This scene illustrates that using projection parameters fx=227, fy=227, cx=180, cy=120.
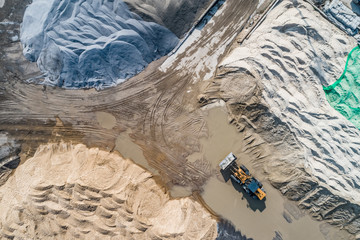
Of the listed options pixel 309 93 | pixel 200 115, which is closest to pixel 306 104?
pixel 309 93

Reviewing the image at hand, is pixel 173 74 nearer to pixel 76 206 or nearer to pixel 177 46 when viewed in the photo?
pixel 177 46

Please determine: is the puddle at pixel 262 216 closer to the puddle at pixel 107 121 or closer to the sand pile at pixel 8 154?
the puddle at pixel 107 121

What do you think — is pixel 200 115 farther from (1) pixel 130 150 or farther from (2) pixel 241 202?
(2) pixel 241 202

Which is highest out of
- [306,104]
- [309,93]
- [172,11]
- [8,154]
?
[309,93]

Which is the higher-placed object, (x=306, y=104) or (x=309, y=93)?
(x=309, y=93)

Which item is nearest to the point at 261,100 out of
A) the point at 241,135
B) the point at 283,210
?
the point at 241,135

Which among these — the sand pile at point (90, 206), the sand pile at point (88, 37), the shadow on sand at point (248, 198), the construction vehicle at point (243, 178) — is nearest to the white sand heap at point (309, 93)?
the construction vehicle at point (243, 178)
